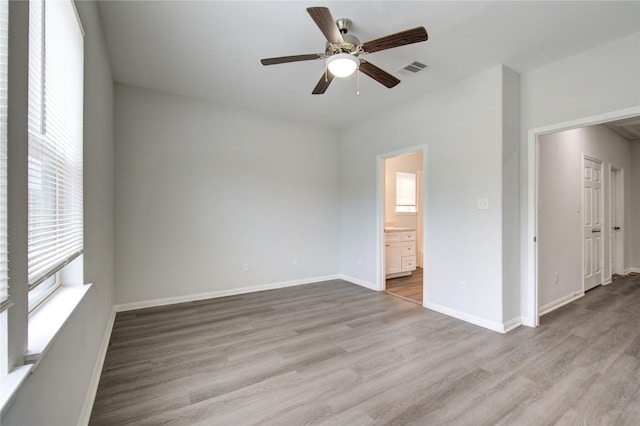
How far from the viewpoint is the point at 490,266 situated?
3.08 metres

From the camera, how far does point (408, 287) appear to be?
480 cm

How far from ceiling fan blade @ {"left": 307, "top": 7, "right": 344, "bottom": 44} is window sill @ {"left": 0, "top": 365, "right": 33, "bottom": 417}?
2.02 m

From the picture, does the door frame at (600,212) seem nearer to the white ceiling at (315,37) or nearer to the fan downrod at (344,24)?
the white ceiling at (315,37)

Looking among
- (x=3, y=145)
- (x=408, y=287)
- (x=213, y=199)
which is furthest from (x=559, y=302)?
(x=3, y=145)

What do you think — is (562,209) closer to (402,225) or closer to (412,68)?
(402,225)

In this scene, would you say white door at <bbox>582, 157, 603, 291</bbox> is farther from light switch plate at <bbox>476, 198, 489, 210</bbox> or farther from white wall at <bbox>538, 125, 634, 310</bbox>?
light switch plate at <bbox>476, 198, 489, 210</bbox>

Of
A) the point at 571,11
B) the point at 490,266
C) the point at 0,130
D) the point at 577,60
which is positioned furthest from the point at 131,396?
the point at 577,60

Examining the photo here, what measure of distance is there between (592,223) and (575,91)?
3.00 metres

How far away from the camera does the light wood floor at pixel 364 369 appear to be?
71.1 inches

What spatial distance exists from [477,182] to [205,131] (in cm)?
359

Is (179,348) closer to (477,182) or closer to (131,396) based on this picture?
(131,396)

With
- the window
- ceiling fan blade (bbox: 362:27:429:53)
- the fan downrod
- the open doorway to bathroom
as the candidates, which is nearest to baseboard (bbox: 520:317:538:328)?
the open doorway to bathroom

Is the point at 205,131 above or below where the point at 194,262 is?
above

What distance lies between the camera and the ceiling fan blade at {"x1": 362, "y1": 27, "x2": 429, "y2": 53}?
73.9 inches
